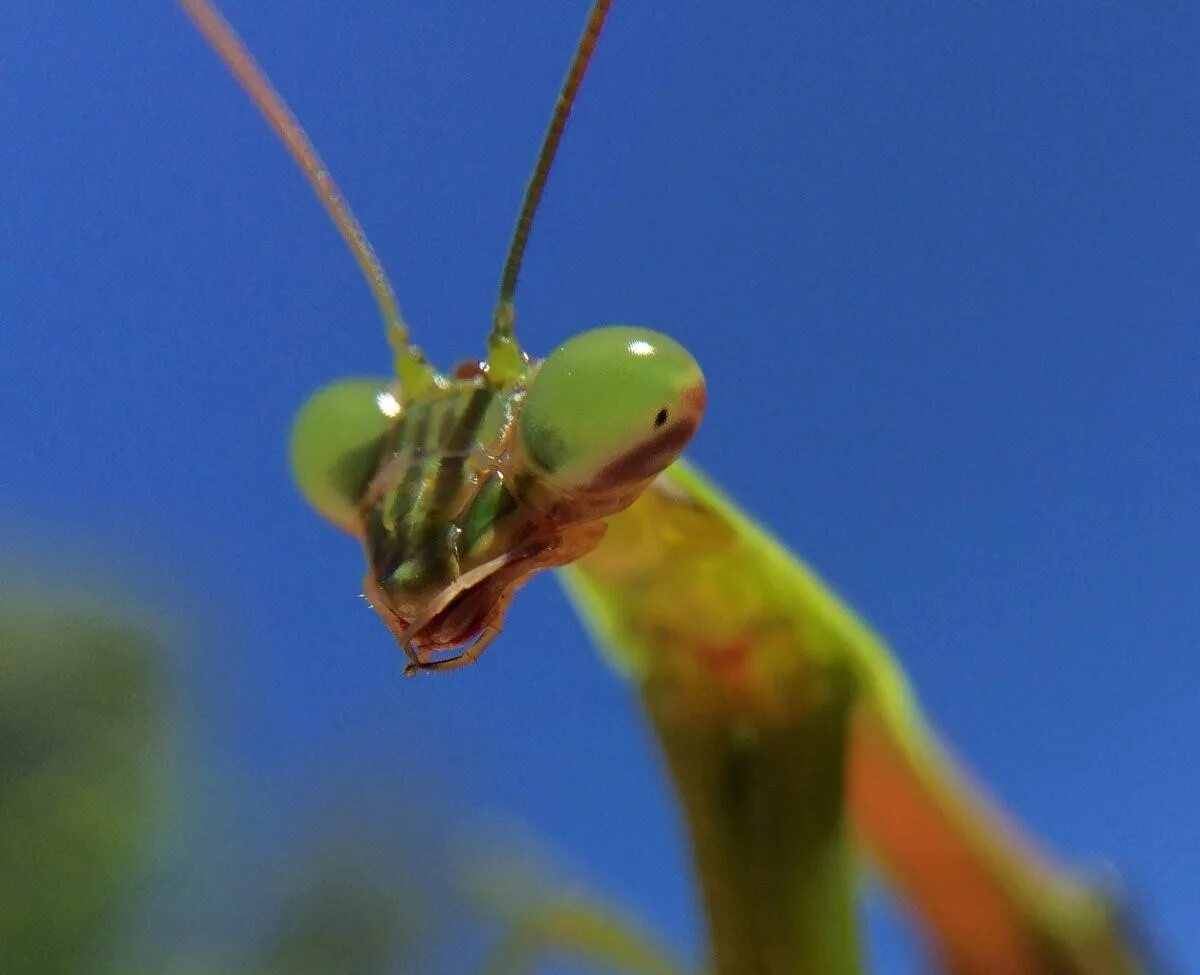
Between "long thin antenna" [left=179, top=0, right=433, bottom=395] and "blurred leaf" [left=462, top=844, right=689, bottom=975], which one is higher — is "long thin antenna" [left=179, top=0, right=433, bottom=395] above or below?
above

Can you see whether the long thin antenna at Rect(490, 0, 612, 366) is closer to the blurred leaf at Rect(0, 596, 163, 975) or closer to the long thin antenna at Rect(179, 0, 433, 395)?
the long thin antenna at Rect(179, 0, 433, 395)

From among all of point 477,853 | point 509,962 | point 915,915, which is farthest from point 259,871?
point 915,915

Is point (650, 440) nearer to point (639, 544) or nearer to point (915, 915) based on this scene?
point (639, 544)

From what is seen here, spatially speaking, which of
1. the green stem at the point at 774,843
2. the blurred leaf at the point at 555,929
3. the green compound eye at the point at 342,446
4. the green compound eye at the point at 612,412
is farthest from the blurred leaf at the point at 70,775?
the green compound eye at the point at 612,412

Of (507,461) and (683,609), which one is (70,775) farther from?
(507,461)

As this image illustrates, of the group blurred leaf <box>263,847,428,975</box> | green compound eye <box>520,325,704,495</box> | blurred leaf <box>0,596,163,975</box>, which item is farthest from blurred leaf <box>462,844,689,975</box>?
blurred leaf <box>0,596,163,975</box>

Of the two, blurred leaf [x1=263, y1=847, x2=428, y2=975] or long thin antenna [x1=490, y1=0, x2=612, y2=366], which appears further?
blurred leaf [x1=263, y1=847, x2=428, y2=975]

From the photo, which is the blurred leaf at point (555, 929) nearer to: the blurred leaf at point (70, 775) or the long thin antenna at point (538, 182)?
the long thin antenna at point (538, 182)
